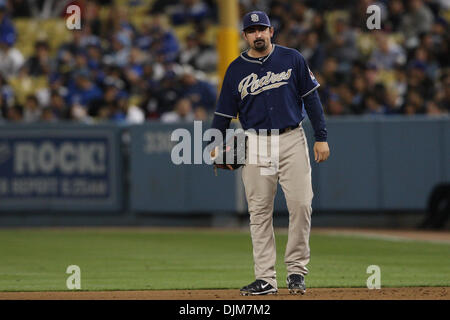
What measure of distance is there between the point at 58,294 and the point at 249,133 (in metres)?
2.04

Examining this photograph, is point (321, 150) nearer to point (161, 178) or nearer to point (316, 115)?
point (316, 115)

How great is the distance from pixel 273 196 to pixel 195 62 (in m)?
12.7

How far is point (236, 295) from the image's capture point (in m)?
7.89

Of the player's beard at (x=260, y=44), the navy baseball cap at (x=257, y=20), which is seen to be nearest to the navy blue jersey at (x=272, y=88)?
the player's beard at (x=260, y=44)

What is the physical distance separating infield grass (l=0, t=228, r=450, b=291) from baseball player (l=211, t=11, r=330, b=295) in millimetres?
977

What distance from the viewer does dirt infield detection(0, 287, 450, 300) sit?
766 cm

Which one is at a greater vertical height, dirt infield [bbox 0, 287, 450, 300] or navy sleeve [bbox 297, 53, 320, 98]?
navy sleeve [bbox 297, 53, 320, 98]

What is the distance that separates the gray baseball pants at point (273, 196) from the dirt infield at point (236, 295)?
30 centimetres

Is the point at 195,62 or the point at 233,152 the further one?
the point at 195,62

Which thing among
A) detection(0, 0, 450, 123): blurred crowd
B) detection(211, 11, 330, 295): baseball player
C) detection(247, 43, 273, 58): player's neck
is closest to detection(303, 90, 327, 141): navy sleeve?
detection(211, 11, 330, 295): baseball player

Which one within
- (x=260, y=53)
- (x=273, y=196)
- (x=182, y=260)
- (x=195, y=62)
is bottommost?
(x=182, y=260)

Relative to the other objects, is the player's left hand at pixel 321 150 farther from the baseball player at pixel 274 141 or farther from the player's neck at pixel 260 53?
the player's neck at pixel 260 53

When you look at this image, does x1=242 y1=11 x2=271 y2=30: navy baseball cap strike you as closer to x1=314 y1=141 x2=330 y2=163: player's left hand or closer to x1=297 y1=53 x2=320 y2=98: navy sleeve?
x1=297 y1=53 x2=320 y2=98: navy sleeve

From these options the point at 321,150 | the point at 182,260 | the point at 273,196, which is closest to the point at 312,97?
the point at 321,150
